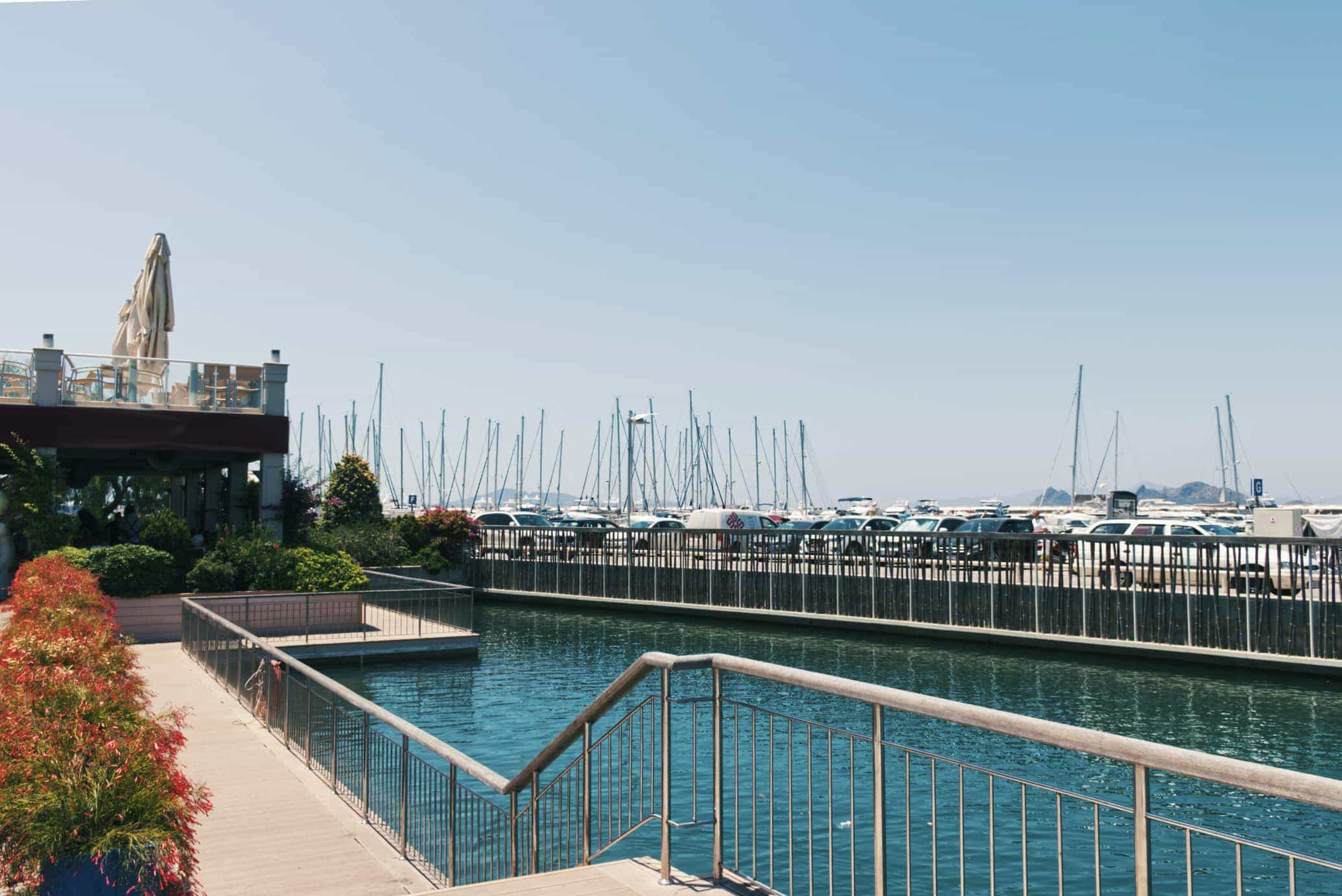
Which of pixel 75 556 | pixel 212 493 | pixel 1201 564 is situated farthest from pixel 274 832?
pixel 212 493

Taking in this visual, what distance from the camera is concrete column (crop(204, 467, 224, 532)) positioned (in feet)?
111

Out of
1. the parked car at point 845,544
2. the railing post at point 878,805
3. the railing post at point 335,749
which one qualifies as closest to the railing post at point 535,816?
the railing post at point 878,805

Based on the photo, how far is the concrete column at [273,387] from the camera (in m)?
29.0

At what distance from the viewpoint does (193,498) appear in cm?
3872

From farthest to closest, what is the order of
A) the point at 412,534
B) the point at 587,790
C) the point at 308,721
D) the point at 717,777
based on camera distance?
the point at 412,534 → the point at 308,721 → the point at 587,790 → the point at 717,777

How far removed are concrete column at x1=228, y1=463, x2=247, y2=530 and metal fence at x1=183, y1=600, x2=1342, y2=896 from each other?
13.5m

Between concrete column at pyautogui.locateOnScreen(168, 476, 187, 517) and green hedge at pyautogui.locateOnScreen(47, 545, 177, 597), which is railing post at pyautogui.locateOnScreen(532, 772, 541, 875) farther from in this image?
concrete column at pyautogui.locateOnScreen(168, 476, 187, 517)

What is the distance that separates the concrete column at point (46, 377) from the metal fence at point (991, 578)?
15.9m

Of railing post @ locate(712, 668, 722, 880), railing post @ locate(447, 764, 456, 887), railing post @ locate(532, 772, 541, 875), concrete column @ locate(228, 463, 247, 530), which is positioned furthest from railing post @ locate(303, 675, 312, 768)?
concrete column @ locate(228, 463, 247, 530)

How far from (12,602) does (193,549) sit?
13.6 metres

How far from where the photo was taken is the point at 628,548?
34812mm

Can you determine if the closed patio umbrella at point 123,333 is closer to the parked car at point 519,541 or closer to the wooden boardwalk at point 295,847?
the parked car at point 519,541

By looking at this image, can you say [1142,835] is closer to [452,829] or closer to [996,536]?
[452,829]

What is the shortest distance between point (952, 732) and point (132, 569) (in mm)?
17913
